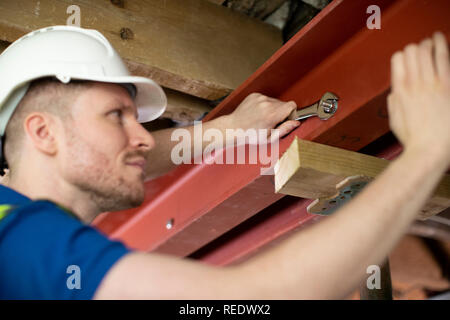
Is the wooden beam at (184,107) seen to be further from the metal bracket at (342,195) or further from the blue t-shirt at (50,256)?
the blue t-shirt at (50,256)

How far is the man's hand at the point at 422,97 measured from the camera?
1.24 metres

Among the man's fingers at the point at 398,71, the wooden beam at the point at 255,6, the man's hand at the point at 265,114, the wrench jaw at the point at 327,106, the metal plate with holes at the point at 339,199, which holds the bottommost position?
the metal plate with holes at the point at 339,199

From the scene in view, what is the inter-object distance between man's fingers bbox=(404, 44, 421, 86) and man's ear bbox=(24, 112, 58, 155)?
1056mm

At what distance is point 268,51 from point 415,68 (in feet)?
3.85

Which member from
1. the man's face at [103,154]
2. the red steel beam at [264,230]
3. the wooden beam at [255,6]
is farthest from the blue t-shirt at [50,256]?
the wooden beam at [255,6]

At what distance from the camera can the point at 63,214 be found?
1.32m

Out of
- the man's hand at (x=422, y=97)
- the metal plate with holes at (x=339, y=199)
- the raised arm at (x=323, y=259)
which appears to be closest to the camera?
the raised arm at (x=323, y=259)

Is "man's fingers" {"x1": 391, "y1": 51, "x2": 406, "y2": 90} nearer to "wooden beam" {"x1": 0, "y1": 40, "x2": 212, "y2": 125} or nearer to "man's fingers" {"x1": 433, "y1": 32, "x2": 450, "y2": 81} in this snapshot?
"man's fingers" {"x1": 433, "y1": 32, "x2": 450, "y2": 81}

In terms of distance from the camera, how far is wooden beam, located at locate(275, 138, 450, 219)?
5.28 ft

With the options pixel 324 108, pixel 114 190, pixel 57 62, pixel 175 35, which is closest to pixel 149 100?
pixel 175 35

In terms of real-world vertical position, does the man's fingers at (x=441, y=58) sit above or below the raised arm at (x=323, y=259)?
above

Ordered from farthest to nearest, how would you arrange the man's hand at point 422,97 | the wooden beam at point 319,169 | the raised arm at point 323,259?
the wooden beam at point 319,169
the man's hand at point 422,97
the raised arm at point 323,259

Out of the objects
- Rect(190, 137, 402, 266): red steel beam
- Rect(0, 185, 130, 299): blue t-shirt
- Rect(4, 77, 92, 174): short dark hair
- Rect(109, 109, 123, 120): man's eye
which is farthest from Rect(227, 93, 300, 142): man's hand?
Rect(0, 185, 130, 299): blue t-shirt
